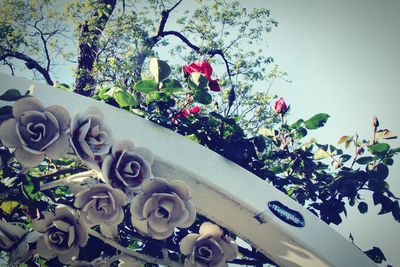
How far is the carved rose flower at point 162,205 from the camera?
79cm

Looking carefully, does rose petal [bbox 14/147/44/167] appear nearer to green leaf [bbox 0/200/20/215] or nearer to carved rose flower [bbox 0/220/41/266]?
carved rose flower [bbox 0/220/41/266]

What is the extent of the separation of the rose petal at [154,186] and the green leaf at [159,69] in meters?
0.45

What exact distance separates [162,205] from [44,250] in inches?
14.2

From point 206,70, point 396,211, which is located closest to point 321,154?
point 396,211

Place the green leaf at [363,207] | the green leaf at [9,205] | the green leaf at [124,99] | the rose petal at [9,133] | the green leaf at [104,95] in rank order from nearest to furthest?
the rose petal at [9,133], the green leaf at [9,205], the green leaf at [124,99], the green leaf at [104,95], the green leaf at [363,207]

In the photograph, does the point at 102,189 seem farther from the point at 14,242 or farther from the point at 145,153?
the point at 14,242

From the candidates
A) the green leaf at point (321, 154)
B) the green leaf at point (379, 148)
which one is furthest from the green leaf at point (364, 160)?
the green leaf at point (321, 154)

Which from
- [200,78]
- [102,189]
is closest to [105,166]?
[102,189]

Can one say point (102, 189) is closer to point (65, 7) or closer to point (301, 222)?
point (301, 222)

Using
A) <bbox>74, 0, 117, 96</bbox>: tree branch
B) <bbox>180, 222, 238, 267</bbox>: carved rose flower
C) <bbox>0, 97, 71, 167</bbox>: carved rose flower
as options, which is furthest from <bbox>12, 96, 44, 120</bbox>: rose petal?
<bbox>74, 0, 117, 96</bbox>: tree branch

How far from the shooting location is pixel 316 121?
1.42 metres

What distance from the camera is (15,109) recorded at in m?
0.75

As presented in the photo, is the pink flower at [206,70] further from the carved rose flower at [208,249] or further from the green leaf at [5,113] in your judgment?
the green leaf at [5,113]

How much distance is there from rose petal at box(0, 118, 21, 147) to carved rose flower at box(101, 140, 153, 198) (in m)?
0.22
